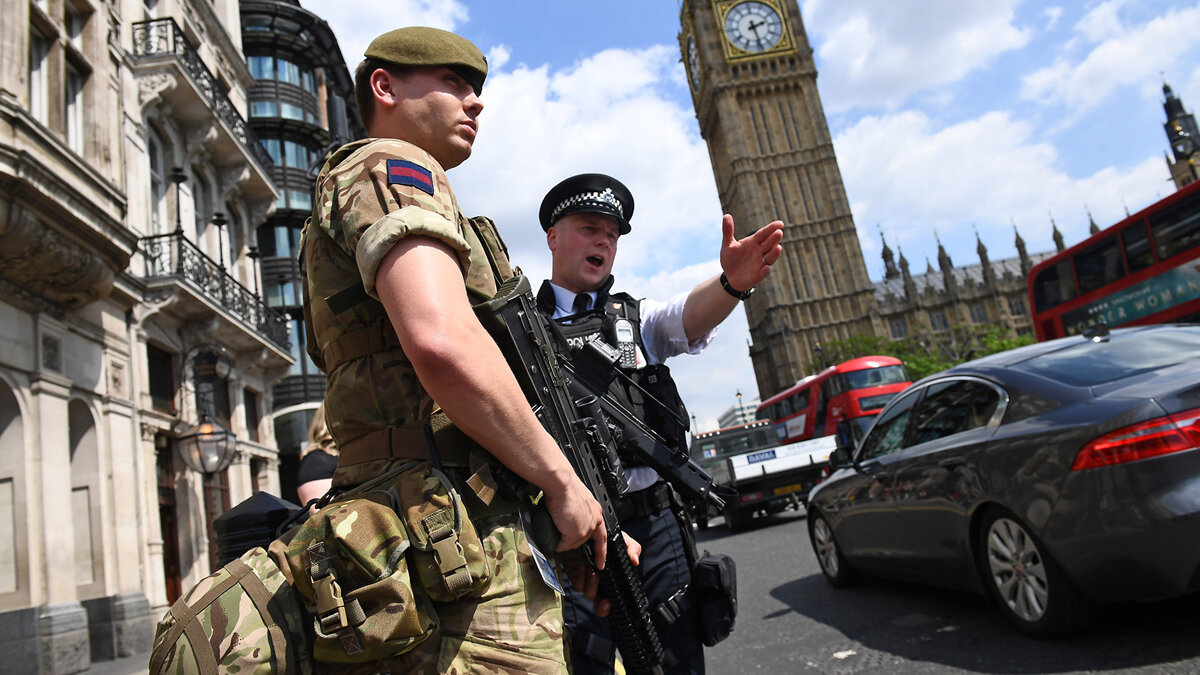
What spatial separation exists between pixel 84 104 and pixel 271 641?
452 inches

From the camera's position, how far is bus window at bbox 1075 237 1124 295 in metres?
13.6

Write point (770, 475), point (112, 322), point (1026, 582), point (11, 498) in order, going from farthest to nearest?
1. point (770, 475)
2. point (112, 322)
3. point (11, 498)
4. point (1026, 582)

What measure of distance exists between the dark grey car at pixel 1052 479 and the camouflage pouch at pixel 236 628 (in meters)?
3.41

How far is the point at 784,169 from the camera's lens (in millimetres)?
80625

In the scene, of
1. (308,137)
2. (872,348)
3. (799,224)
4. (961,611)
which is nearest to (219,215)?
(308,137)

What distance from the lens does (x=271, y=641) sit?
4.59 ft

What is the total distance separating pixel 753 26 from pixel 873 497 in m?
84.7

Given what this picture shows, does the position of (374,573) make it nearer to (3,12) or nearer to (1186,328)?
(1186,328)

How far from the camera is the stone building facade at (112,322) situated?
8.07 meters

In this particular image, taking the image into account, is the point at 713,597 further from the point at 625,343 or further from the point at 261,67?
the point at 261,67

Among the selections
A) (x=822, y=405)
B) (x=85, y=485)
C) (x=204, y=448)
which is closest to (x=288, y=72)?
(x=204, y=448)

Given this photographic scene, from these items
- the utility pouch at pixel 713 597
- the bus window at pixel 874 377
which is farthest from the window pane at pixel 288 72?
the utility pouch at pixel 713 597

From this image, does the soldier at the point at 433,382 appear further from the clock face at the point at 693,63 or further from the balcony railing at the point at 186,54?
the clock face at the point at 693,63

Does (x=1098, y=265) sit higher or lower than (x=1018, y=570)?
higher
